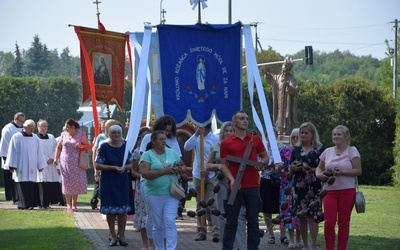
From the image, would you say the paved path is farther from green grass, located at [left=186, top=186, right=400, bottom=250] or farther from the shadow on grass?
green grass, located at [left=186, top=186, right=400, bottom=250]

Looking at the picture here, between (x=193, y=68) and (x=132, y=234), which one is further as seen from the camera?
(x=132, y=234)

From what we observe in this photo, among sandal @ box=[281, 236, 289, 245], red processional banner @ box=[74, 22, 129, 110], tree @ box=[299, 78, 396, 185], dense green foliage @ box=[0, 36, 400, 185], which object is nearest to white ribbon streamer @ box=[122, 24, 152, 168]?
sandal @ box=[281, 236, 289, 245]

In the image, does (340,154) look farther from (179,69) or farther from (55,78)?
(55,78)

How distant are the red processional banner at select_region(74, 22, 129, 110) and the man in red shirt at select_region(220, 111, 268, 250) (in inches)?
287

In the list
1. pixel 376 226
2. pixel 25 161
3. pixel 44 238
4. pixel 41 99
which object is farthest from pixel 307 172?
pixel 41 99

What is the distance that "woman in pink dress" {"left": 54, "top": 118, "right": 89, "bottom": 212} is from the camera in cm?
2306

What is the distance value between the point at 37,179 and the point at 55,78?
25.2m

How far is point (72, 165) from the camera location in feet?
76.0

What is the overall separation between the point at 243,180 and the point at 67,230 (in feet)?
18.3

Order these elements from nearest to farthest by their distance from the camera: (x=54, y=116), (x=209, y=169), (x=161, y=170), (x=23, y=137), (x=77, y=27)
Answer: (x=161, y=170), (x=209, y=169), (x=77, y=27), (x=23, y=137), (x=54, y=116)

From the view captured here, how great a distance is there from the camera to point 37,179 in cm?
2450

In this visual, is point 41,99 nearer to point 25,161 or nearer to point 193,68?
point 25,161

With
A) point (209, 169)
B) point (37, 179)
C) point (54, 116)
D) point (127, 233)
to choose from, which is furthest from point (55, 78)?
point (209, 169)

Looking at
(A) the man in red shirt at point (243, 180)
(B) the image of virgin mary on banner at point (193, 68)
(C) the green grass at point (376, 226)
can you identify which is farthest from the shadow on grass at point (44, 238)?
(C) the green grass at point (376, 226)
